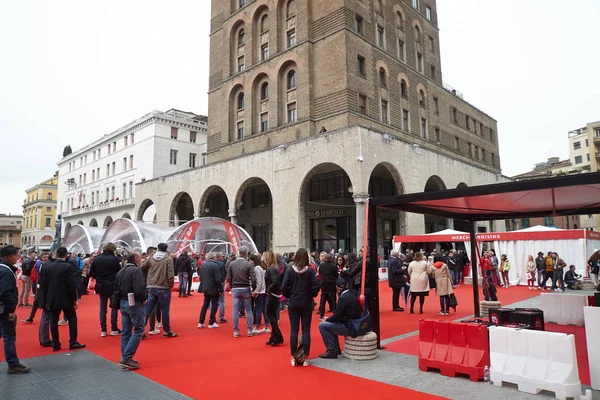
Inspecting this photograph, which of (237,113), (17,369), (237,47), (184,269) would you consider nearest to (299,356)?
(17,369)

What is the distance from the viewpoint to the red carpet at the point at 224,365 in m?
5.19

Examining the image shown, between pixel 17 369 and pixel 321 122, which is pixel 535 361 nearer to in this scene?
pixel 17 369

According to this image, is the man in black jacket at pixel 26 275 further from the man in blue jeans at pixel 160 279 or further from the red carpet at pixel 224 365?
the man in blue jeans at pixel 160 279

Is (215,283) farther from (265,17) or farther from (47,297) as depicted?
(265,17)

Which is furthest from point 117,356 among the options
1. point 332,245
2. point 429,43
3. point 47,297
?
point 429,43

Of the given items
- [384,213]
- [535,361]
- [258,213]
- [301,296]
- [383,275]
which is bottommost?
[383,275]

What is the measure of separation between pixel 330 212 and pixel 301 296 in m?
23.8

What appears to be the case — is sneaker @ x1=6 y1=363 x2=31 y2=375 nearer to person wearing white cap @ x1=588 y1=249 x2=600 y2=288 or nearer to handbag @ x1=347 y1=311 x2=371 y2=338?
handbag @ x1=347 y1=311 x2=371 y2=338

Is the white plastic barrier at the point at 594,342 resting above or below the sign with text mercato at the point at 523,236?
below

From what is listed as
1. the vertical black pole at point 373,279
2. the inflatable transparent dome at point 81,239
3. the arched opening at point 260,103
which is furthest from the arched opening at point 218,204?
the vertical black pole at point 373,279

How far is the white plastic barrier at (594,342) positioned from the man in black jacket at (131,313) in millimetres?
6429

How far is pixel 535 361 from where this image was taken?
513 cm

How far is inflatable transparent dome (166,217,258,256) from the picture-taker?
70.4ft

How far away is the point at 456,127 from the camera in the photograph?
133ft
